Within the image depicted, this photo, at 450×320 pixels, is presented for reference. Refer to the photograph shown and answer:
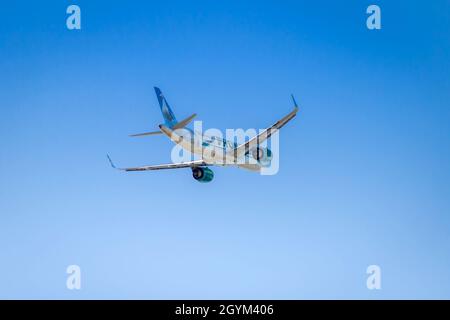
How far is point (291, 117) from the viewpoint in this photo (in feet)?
198

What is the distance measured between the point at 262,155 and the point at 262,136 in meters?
→ 8.79

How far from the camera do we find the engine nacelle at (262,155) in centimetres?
7164

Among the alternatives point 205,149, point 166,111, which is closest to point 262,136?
point 205,149

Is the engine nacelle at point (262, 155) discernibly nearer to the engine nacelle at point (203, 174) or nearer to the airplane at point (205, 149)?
the airplane at point (205, 149)

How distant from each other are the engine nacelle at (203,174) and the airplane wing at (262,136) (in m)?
3.66

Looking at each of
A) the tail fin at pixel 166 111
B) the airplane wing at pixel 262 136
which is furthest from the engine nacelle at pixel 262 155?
the tail fin at pixel 166 111

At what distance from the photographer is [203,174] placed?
6962 centimetres

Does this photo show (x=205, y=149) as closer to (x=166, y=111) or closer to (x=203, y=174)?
(x=203, y=174)

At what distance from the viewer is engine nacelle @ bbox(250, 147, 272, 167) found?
7164 cm

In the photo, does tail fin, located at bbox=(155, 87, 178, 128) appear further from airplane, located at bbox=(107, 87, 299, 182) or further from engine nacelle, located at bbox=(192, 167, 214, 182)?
engine nacelle, located at bbox=(192, 167, 214, 182)

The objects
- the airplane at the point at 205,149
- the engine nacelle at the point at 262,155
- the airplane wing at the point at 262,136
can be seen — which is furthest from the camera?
the engine nacelle at the point at 262,155
